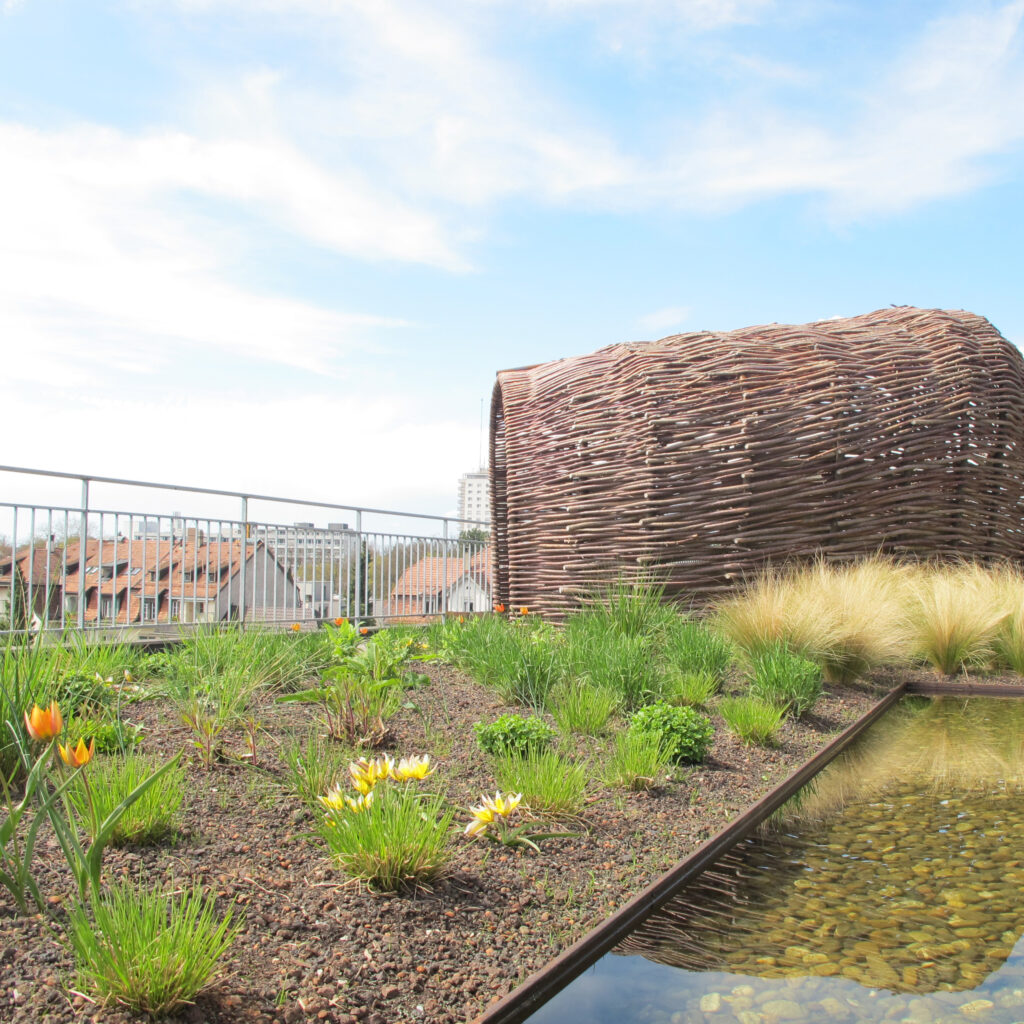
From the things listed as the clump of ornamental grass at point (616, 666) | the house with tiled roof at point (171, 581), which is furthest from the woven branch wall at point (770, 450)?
the house with tiled roof at point (171, 581)

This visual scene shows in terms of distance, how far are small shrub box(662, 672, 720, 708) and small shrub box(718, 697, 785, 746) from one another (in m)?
0.30

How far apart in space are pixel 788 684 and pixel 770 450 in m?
2.59

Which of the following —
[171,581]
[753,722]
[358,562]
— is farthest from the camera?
[358,562]

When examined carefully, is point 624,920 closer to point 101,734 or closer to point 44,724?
point 44,724

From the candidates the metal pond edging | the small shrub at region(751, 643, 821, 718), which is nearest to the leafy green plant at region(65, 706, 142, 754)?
the metal pond edging

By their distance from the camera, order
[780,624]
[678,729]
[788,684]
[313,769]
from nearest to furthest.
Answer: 1. [313,769]
2. [678,729]
3. [788,684]
4. [780,624]

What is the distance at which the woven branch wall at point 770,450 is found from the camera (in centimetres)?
680

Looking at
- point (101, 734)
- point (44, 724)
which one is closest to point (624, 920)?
point (44, 724)

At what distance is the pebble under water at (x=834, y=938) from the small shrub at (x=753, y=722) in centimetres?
98

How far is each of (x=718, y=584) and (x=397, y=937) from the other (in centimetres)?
529

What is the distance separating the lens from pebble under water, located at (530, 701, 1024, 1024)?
6.27 ft

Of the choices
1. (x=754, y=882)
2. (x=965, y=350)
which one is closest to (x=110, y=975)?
(x=754, y=882)

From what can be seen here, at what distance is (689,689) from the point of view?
4598 mm

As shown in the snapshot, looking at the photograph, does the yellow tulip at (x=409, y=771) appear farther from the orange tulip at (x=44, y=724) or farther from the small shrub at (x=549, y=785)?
the orange tulip at (x=44, y=724)
